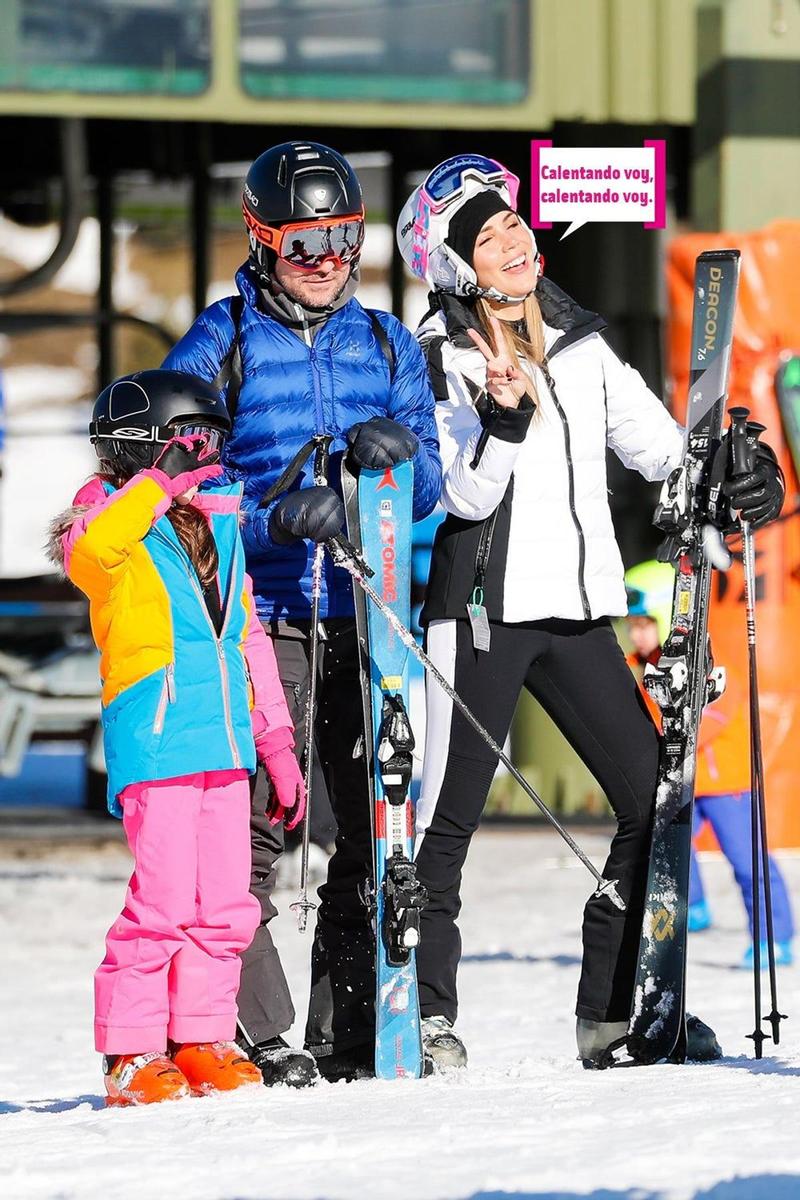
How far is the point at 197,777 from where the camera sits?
3.82 m

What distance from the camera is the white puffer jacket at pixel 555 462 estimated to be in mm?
3984

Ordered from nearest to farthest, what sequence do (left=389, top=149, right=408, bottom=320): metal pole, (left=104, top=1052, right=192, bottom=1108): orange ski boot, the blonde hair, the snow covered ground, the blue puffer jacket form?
the snow covered ground, (left=104, top=1052, right=192, bottom=1108): orange ski boot, the blue puffer jacket, the blonde hair, (left=389, top=149, right=408, bottom=320): metal pole

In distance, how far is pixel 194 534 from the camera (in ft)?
12.8

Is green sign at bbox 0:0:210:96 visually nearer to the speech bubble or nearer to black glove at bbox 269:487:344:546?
the speech bubble

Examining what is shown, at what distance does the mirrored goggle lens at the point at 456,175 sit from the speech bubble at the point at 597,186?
0.88 feet

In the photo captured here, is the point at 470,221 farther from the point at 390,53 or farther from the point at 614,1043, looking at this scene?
the point at 390,53

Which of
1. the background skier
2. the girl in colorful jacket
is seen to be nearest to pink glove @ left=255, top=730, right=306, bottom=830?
the girl in colorful jacket

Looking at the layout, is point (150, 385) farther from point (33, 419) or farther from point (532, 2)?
point (33, 419)

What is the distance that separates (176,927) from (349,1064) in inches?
18.9

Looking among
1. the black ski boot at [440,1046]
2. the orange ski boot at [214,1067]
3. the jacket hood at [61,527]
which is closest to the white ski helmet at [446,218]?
the jacket hood at [61,527]

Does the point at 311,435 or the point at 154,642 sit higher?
the point at 311,435

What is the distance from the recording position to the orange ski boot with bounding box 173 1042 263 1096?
3.76 metres

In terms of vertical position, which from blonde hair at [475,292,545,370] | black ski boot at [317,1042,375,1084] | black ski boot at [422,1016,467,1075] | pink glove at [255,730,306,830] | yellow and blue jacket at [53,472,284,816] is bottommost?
black ski boot at [317,1042,375,1084]

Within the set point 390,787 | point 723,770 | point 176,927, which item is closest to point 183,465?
point 390,787
